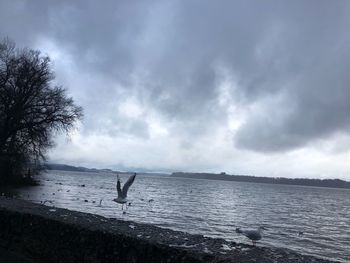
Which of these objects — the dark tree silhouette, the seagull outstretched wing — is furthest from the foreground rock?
the dark tree silhouette

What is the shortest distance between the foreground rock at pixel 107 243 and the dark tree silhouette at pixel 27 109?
98.5 ft

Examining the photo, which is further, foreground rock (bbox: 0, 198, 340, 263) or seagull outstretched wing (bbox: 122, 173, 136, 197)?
seagull outstretched wing (bbox: 122, 173, 136, 197)

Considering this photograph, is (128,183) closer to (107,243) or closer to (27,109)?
(107,243)

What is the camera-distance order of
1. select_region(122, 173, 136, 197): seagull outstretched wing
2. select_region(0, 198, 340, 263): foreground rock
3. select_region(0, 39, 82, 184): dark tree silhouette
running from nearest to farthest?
select_region(0, 198, 340, 263): foreground rock, select_region(122, 173, 136, 197): seagull outstretched wing, select_region(0, 39, 82, 184): dark tree silhouette

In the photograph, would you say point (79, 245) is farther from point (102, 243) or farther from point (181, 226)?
point (181, 226)

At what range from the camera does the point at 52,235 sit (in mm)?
6062

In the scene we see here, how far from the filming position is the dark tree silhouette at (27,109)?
116ft

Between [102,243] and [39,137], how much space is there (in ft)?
108

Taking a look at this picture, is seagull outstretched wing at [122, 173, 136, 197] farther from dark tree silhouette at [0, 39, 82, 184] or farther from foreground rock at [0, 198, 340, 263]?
dark tree silhouette at [0, 39, 82, 184]

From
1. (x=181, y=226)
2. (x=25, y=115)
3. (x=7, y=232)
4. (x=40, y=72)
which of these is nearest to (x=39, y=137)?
(x=25, y=115)

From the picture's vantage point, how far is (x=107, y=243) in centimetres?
530

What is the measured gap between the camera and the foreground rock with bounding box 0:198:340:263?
4672 millimetres

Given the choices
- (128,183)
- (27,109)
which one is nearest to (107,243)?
(128,183)

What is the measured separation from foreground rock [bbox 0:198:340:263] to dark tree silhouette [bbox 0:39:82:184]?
30.0 metres
